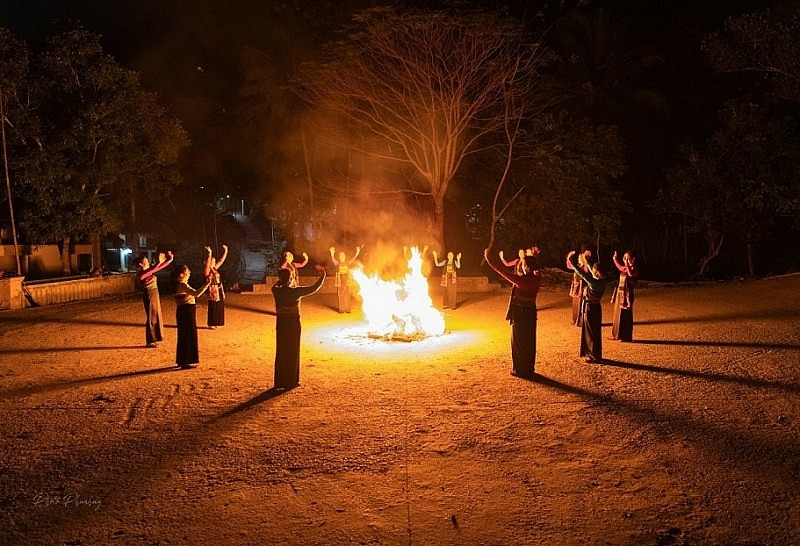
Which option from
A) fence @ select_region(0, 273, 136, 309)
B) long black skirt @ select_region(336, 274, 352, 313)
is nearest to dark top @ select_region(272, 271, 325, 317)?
long black skirt @ select_region(336, 274, 352, 313)

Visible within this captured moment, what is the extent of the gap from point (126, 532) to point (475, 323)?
1012 centimetres

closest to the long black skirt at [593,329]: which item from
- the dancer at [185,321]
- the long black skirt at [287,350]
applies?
the long black skirt at [287,350]

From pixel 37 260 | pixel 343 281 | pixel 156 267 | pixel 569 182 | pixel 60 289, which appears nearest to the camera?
pixel 156 267

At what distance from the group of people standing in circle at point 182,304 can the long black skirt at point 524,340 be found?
15.7 feet

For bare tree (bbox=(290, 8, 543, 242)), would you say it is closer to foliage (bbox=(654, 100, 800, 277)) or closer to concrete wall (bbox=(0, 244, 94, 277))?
foliage (bbox=(654, 100, 800, 277))

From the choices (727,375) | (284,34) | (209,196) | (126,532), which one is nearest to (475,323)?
(727,375)

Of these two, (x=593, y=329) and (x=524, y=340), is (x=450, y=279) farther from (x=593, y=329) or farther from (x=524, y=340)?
(x=524, y=340)

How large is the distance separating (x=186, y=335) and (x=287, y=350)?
214 centimetres

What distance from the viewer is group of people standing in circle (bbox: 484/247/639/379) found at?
8414 millimetres

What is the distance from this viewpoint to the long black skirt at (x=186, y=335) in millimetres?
9070

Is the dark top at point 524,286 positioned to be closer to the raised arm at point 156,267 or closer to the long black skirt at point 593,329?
the long black skirt at point 593,329

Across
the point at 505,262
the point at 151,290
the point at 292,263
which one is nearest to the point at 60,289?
the point at 151,290

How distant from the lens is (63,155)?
63.5 ft

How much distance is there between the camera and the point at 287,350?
25.9 ft
